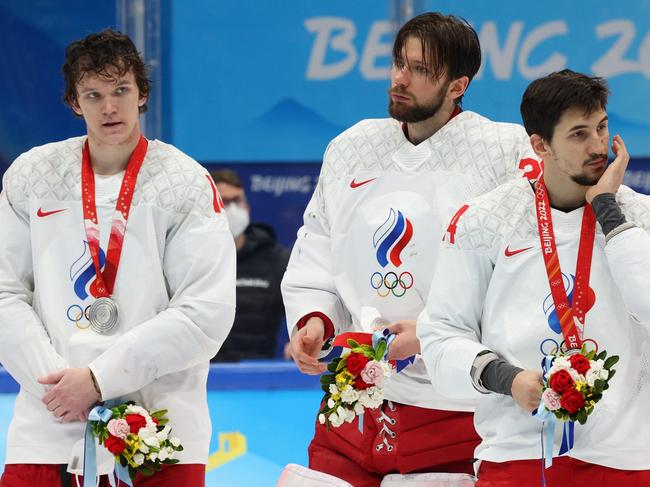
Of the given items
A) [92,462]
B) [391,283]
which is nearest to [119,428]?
[92,462]

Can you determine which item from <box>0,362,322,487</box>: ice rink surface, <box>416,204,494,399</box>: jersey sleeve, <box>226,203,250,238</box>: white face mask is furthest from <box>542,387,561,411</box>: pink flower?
<box>226,203,250,238</box>: white face mask

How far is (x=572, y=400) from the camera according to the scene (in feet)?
10.3

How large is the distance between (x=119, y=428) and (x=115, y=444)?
0.05 meters

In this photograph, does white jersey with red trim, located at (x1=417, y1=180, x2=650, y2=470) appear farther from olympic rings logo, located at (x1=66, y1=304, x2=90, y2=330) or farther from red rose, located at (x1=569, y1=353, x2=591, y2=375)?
olympic rings logo, located at (x1=66, y1=304, x2=90, y2=330)

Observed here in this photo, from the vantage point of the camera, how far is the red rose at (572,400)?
313 cm

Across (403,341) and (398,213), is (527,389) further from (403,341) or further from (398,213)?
(398,213)

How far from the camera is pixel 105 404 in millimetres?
3793

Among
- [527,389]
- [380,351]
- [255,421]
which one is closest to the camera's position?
[527,389]

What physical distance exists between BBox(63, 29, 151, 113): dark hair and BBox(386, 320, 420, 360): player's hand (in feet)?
3.73

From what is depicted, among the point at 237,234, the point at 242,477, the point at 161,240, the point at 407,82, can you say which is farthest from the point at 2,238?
the point at 237,234

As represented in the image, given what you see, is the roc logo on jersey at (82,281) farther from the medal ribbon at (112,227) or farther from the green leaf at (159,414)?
the green leaf at (159,414)

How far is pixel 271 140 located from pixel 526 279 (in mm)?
6101

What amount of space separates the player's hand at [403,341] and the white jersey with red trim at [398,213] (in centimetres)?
11

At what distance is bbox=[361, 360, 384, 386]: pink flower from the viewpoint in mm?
3712
